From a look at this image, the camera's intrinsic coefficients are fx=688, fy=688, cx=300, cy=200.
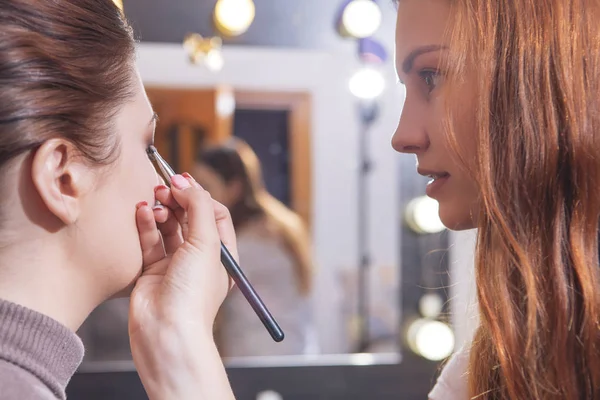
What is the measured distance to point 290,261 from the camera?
128 cm

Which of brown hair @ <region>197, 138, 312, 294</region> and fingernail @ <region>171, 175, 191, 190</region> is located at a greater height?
fingernail @ <region>171, 175, 191, 190</region>

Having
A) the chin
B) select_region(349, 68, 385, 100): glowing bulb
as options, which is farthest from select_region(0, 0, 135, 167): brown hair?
select_region(349, 68, 385, 100): glowing bulb

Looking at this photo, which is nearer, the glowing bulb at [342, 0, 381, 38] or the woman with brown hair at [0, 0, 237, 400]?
the woman with brown hair at [0, 0, 237, 400]

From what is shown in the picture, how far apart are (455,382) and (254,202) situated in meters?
0.63

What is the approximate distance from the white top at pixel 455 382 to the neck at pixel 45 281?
0.37 meters

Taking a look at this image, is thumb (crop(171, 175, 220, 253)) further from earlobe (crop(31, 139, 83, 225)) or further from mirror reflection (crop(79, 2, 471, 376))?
mirror reflection (crop(79, 2, 471, 376))

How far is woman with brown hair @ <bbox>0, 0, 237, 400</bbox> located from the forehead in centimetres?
24

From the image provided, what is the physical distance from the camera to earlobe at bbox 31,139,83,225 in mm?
527

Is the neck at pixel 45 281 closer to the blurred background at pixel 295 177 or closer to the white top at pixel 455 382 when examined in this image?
the white top at pixel 455 382

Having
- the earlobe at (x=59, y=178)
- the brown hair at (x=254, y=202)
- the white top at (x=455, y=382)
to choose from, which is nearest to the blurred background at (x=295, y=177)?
the brown hair at (x=254, y=202)

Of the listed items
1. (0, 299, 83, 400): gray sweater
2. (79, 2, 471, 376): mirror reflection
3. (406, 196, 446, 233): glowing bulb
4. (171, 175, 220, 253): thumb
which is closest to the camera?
(0, 299, 83, 400): gray sweater

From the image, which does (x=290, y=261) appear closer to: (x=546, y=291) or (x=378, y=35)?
(x=378, y=35)

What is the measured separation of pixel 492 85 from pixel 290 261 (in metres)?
0.73

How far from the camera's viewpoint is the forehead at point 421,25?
2.12 ft
